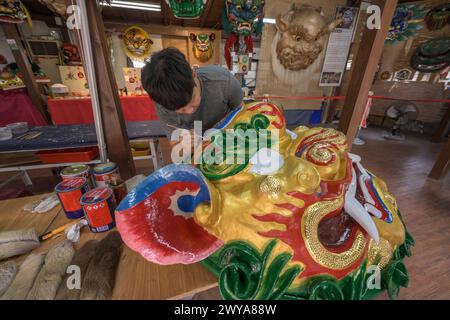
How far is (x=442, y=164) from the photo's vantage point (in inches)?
97.9

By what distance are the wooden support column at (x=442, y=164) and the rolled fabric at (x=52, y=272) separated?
368 cm

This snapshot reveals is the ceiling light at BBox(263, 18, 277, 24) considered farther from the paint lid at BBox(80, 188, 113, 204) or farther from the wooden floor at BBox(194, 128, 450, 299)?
the paint lid at BBox(80, 188, 113, 204)

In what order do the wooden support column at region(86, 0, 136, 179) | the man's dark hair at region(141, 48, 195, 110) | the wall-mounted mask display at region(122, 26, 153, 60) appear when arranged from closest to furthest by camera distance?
the man's dark hair at region(141, 48, 195, 110) → the wooden support column at region(86, 0, 136, 179) → the wall-mounted mask display at region(122, 26, 153, 60)

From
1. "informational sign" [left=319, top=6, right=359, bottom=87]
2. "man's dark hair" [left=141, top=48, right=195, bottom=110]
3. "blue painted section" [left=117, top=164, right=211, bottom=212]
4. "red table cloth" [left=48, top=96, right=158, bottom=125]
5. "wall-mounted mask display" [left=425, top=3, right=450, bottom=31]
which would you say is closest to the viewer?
"blue painted section" [left=117, top=164, right=211, bottom=212]

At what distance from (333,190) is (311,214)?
0.11 m

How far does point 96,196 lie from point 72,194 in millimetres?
149

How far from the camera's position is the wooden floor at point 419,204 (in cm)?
128

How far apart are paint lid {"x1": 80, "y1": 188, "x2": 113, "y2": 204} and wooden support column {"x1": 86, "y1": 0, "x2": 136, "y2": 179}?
1.67 feet

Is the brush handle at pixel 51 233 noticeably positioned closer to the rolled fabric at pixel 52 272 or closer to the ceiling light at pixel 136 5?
the rolled fabric at pixel 52 272

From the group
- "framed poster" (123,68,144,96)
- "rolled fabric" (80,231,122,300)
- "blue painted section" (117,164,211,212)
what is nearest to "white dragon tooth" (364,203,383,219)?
"blue painted section" (117,164,211,212)

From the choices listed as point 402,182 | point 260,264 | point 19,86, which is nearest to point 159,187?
point 260,264

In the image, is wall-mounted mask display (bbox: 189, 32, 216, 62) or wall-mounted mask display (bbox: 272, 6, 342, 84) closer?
wall-mounted mask display (bbox: 272, 6, 342, 84)

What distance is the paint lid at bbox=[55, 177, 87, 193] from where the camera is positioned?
2.62 feet
